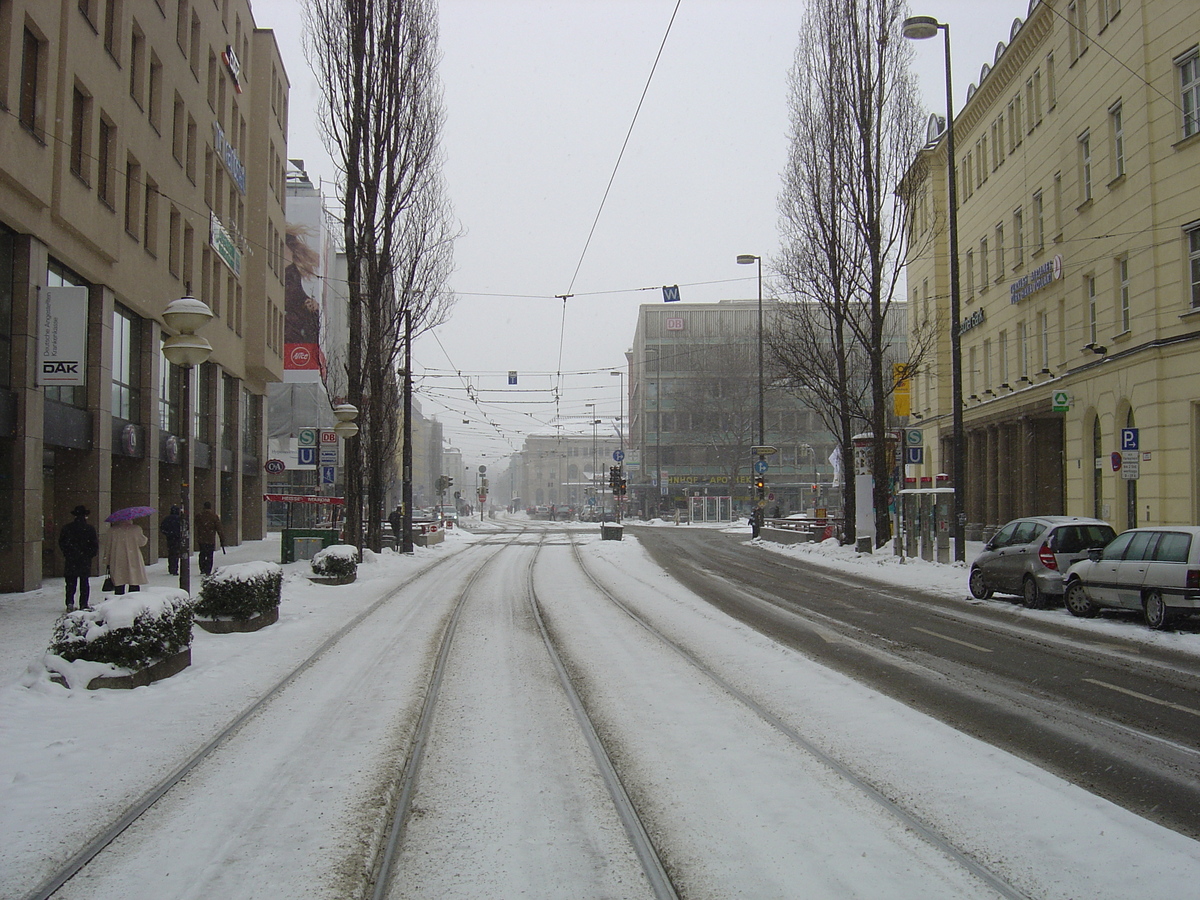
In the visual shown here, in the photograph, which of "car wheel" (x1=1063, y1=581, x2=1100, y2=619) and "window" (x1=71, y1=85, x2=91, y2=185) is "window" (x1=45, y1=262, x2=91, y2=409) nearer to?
"window" (x1=71, y1=85, x2=91, y2=185)

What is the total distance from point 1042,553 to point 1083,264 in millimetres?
13411

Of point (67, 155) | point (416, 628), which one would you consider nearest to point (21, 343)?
point (67, 155)

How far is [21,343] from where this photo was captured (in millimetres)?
17297

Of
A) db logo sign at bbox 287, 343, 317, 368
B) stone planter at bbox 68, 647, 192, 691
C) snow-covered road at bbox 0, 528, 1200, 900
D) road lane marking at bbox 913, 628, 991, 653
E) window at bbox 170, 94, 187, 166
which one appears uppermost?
window at bbox 170, 94, 187, 166

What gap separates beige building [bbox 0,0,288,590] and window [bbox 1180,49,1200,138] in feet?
67.6

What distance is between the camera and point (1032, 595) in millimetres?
16234

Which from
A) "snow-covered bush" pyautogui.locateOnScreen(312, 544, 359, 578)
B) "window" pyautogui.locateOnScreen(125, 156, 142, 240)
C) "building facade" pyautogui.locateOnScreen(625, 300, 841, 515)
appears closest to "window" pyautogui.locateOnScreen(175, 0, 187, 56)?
"window" pyautogui.locateOnScreen(125, 156, 142, 240)

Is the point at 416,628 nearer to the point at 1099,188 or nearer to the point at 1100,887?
the point at 1100,887

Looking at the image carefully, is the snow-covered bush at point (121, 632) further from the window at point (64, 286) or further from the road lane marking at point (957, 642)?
the window at point (64, 286)

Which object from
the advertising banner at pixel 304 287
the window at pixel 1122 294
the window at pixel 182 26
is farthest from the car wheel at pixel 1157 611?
the advertising banner at pixel 304 287

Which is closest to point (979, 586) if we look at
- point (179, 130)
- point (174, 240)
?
point (174, 240)

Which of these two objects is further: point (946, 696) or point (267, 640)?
point (267, 640)

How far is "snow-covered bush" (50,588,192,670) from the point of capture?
29.5 ft

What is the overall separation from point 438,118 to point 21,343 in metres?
14.2
